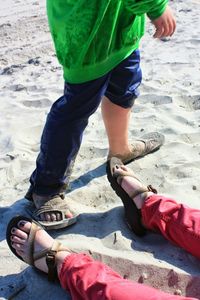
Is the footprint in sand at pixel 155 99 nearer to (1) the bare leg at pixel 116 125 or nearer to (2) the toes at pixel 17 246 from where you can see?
(1) the bare leg at pixel 116 125

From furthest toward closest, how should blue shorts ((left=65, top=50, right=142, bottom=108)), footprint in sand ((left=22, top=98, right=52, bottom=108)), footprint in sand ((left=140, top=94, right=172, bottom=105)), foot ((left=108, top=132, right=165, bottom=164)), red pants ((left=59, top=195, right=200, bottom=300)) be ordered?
footprint in sand ((left=22, top=98, right=52, bottom=108)), footprint in sand ((left=140, top=94, right=172, bottom=105)), foot ((left=108, top=132, right=165, bottom=164)), blue shorts ((left=65, top=50, right=142, bottom=108)), red pants ((left=59, top=195, right=200, bottom=300))

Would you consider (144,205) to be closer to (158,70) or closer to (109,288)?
(109,288)

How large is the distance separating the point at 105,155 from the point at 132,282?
1221 millimetres

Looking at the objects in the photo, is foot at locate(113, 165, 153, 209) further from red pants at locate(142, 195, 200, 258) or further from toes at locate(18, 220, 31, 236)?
toes at locate(18, 220, 31, 236)

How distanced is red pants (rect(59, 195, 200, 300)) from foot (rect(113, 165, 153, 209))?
43 mm

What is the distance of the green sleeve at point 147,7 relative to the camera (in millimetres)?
2049

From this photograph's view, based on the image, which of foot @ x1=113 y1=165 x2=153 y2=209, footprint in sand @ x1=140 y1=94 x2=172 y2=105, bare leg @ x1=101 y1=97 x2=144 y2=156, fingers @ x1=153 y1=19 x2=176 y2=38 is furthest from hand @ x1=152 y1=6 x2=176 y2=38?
footprint in sand @ x1=140 y1=94 x2=172 y2=105

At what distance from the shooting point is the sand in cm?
215

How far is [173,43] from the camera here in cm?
462

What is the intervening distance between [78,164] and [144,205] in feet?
2.46

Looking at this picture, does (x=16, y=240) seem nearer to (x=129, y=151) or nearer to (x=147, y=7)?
(x=129, y=151)

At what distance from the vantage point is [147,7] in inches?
81.6

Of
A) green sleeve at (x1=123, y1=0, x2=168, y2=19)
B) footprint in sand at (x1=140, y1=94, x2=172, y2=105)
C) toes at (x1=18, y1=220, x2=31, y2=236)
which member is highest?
green sleeve at (x1=123, y1=0, x2=168, y2=19)

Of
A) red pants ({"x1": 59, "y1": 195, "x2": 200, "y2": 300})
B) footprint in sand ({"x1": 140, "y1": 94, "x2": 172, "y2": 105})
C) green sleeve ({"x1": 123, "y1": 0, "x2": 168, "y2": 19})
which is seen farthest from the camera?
footprint in sand ({"x1": 140, "y1": 94, "x2": 172, "y2": 105})
